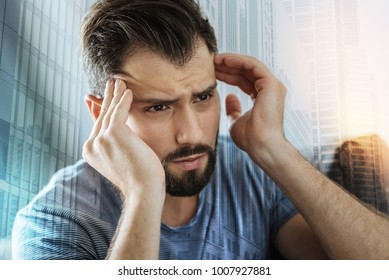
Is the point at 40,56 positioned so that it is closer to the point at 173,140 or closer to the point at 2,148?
the point at 2,148

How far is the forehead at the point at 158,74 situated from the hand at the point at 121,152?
0.03 meters

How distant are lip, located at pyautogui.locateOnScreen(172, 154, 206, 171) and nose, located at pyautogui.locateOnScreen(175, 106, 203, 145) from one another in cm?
4

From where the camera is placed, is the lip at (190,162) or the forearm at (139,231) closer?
the forearm at (139,231)

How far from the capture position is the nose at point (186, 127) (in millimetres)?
1537

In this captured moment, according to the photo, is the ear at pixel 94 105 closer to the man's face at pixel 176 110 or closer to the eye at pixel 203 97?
the man's face at pixel 176 110

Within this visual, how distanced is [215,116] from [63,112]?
1.27 feet

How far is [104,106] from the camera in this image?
5.08ft

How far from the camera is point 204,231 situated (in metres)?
1.60

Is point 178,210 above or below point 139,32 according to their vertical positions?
below

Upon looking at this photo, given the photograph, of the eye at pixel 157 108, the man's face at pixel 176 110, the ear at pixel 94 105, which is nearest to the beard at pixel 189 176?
the man's face at pixel 176 110

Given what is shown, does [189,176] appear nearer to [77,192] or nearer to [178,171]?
[178,171]

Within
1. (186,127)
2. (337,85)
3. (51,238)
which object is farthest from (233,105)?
(51,238)

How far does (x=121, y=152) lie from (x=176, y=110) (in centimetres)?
17
